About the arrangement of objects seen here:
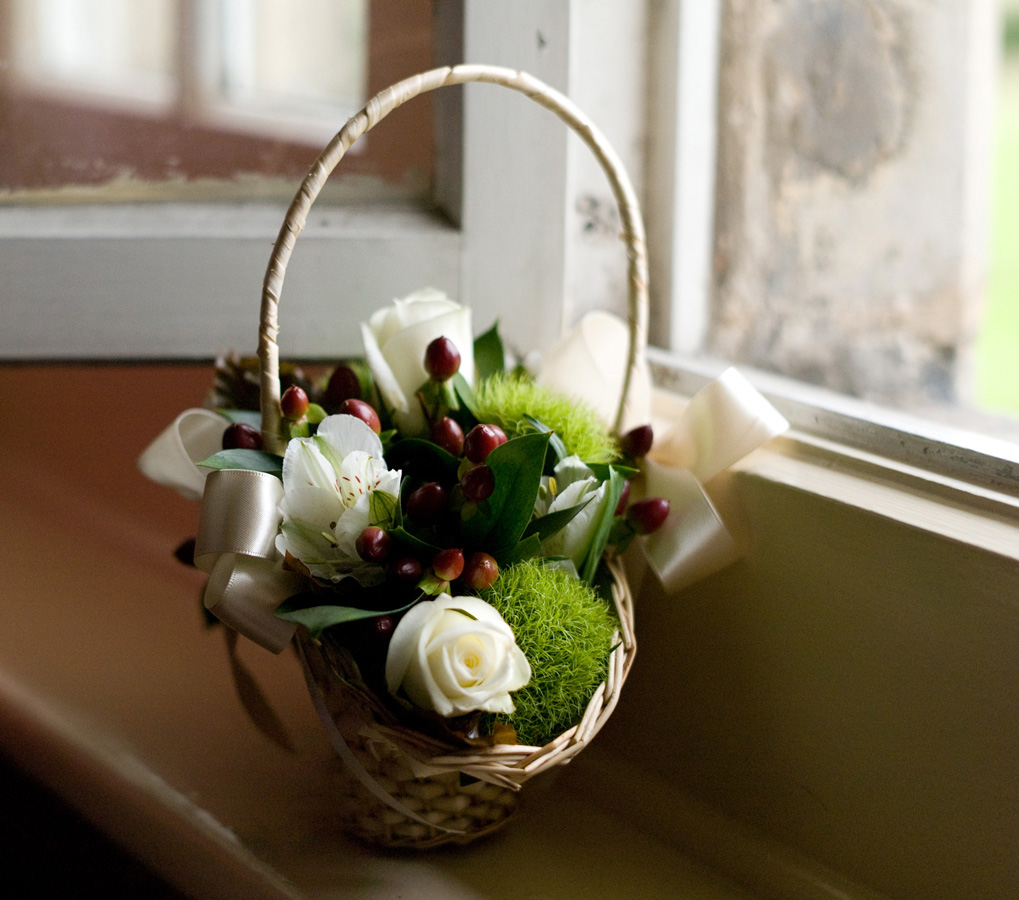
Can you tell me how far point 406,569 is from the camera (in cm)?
52

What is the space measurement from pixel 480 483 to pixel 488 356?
8.0 inches

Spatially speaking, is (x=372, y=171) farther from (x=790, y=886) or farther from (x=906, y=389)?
(x=790, y=886)

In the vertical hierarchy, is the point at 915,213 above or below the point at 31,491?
above

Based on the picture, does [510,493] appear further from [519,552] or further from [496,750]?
[496,750]

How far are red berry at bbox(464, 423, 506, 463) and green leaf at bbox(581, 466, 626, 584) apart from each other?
3.2 inches

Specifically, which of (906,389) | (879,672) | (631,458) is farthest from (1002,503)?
(906,389)

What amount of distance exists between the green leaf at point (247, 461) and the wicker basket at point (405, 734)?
1 cm

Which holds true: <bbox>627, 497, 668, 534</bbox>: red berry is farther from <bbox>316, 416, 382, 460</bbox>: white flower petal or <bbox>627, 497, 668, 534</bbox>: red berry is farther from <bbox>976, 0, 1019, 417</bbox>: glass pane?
<bbox>976, 0, 1019, 417</bbox>: glass pane

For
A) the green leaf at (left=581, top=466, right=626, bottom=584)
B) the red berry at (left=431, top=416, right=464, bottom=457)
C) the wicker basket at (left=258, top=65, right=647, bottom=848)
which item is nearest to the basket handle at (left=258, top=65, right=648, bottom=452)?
the wicker basket at (left=258, top=65, right=647, bottom=848)

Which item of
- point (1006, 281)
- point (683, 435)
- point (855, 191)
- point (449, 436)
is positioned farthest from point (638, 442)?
point (1006, 281)

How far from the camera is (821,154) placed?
0.88 meters

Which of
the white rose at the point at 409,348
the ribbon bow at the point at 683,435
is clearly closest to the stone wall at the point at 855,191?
the ribbon bow at the point at 683,435

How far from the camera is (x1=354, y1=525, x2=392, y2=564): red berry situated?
0.52m

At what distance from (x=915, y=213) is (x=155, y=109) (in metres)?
0.69
